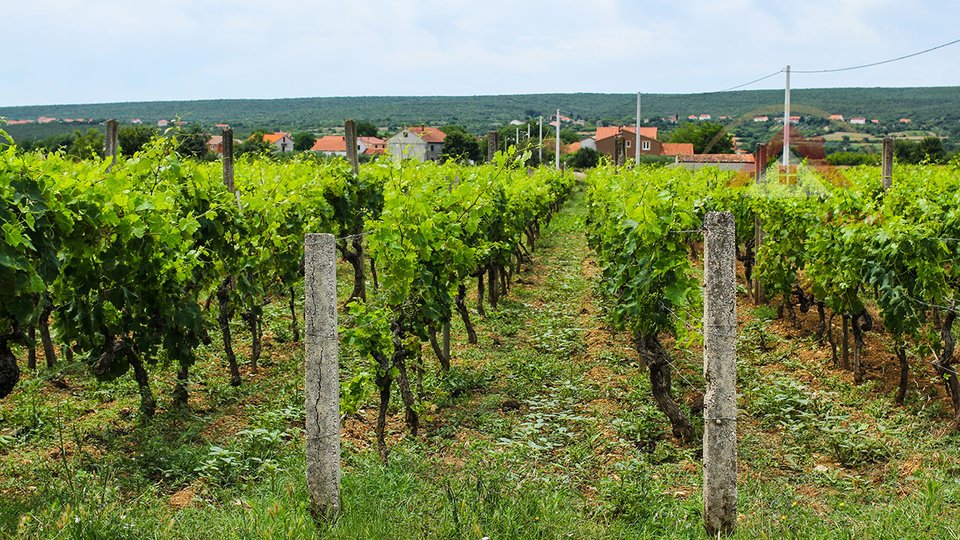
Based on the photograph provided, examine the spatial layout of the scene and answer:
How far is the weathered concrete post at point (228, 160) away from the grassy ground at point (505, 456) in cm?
216

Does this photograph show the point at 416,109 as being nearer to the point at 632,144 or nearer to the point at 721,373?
the point at 632,144

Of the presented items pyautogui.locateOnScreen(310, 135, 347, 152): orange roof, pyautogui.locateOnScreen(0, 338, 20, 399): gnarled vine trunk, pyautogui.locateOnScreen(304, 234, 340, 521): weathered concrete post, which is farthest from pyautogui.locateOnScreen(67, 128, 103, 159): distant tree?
pyautogui.locateOnScreen(310, 135, 347, 152): orange roof

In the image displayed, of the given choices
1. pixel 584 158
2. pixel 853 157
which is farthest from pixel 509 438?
pixel 584 158

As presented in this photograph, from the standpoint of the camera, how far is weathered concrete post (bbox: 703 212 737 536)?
4133 mm

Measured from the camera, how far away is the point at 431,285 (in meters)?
6.67

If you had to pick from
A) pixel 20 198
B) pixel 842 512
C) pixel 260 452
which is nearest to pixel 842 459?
pixel 842 512

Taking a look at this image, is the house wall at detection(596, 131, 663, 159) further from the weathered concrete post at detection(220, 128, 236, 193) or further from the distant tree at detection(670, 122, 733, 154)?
the weathered concrete post at detection(220, 128, 236, 193)

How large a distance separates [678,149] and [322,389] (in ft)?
224

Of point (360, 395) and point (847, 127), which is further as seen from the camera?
point (847, 127)

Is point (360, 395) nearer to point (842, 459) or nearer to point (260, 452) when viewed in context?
point (260, 452)

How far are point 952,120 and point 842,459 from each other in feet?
135

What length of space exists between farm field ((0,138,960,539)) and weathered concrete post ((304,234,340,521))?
0.43ft

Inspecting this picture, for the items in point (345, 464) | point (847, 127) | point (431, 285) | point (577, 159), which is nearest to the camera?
point (345, 464)

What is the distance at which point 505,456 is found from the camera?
5.54 m
